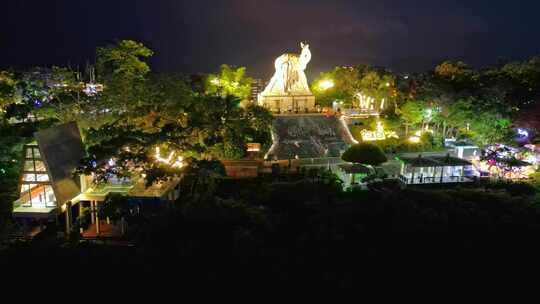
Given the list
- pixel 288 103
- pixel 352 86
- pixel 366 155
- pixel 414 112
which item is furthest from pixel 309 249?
pixel 352 86

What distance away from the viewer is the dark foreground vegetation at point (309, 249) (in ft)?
24.3

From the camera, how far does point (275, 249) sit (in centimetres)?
773

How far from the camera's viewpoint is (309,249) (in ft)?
25.6

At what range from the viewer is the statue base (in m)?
30.9

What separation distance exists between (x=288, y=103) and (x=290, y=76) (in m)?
2.19

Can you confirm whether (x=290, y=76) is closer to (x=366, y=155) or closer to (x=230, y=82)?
(x=230, y=82)

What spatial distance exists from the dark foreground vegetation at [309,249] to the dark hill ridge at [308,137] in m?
13.8

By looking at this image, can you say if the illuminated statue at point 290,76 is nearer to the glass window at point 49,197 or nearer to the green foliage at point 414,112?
the green foliage at point 414,112

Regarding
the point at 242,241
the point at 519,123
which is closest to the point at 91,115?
the point at 242,241

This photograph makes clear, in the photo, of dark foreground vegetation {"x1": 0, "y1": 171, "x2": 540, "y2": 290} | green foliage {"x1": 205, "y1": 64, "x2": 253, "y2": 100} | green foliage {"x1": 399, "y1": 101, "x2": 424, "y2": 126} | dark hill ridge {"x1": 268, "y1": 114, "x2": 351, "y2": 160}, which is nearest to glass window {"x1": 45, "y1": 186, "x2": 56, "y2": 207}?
dark foreground vegetation {"x1": 0, "y1": 171, "x2": 540, "y2": 290}

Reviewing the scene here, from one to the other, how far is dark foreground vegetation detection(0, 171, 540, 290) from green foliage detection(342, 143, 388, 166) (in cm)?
942

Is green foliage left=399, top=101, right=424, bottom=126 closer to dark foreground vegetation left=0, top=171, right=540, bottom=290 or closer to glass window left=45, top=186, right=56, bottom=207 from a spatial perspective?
dark foreground vegetation left=0, top=171, right=540, bottom=290

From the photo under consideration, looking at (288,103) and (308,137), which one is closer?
(308,137)

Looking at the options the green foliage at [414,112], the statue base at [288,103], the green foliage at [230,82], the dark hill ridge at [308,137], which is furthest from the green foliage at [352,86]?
the green foliage at [230,82]
